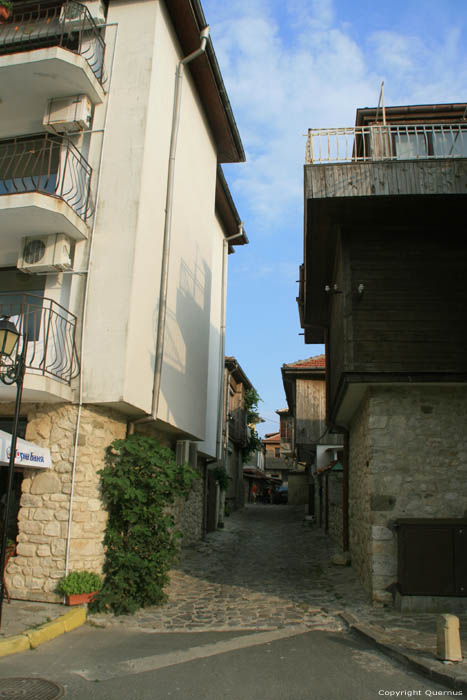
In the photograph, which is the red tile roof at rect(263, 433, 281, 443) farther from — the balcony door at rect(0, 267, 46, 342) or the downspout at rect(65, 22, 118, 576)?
the downspout at rect(65, 22, 118, 576)

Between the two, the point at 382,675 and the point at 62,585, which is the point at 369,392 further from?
the point at 62,585

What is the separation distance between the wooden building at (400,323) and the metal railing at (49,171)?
3.99 metres

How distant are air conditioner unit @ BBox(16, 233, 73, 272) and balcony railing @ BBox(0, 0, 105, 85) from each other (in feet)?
10.9

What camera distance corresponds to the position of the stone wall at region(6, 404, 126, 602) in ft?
25.4

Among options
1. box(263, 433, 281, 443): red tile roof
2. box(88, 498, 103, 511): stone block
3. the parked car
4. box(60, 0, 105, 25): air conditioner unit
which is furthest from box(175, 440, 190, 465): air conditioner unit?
box(263, 433, 281, 443): red tile roof

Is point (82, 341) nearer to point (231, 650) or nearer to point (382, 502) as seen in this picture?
point (231, 650)

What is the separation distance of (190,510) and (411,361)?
8661mm

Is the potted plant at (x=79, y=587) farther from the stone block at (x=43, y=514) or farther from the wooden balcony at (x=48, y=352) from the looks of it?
the wooden balcony at (x=48, y=352)

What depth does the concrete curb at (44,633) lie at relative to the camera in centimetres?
571

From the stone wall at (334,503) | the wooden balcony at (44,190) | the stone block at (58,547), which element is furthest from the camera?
the stone wall at (334,503)

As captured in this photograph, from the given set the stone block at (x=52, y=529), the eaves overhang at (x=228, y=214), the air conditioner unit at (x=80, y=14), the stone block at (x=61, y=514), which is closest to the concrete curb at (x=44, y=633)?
the stone block at (x=52, y=529)

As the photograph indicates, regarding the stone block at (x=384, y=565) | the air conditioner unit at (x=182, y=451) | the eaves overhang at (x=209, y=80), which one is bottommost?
the stone block at (x=384, y=565)

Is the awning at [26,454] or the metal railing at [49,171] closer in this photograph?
the awning at [26,454]

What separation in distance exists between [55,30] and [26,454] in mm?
8438
